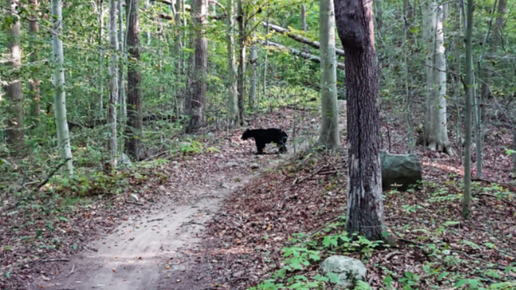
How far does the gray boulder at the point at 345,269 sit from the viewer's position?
162 inches

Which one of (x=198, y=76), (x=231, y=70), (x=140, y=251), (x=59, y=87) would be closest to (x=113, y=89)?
(x=59, y=87)

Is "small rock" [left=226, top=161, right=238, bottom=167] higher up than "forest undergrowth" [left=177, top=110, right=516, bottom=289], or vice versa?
"small rock" [left=226, top=161, right=238, bottom=167]

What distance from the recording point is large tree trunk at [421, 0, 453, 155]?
10.3 metres

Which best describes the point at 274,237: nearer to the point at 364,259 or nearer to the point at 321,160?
the point at 364,259

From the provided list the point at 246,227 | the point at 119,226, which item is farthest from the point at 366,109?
the point at 119,226

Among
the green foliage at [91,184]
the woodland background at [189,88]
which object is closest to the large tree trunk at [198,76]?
the woodland background at [189,88]

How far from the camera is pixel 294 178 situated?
29.5 ft

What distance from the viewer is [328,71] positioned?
9445 millimetres

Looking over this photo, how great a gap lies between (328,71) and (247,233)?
491 centimetres

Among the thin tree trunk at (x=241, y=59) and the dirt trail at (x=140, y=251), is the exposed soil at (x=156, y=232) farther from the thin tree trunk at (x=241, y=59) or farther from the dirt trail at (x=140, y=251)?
the thin tree trunk at (x=241, y=59)

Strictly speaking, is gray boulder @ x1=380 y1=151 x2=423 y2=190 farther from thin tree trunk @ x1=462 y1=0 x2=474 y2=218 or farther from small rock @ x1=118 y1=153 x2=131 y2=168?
small rock @ x1=118 y1=153 x2=131 y2=168

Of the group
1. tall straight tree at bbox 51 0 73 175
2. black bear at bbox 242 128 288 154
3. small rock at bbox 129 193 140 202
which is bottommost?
small rock at bbox 129 193 140 202

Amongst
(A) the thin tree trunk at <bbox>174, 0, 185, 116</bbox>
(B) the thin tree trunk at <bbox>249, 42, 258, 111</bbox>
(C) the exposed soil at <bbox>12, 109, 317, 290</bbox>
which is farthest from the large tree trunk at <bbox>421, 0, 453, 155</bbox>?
(A) the thin tree trunk at <bbox>174, 0, 185, 116</bbox>

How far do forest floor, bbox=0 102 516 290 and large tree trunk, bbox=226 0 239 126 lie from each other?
6.54 metres
